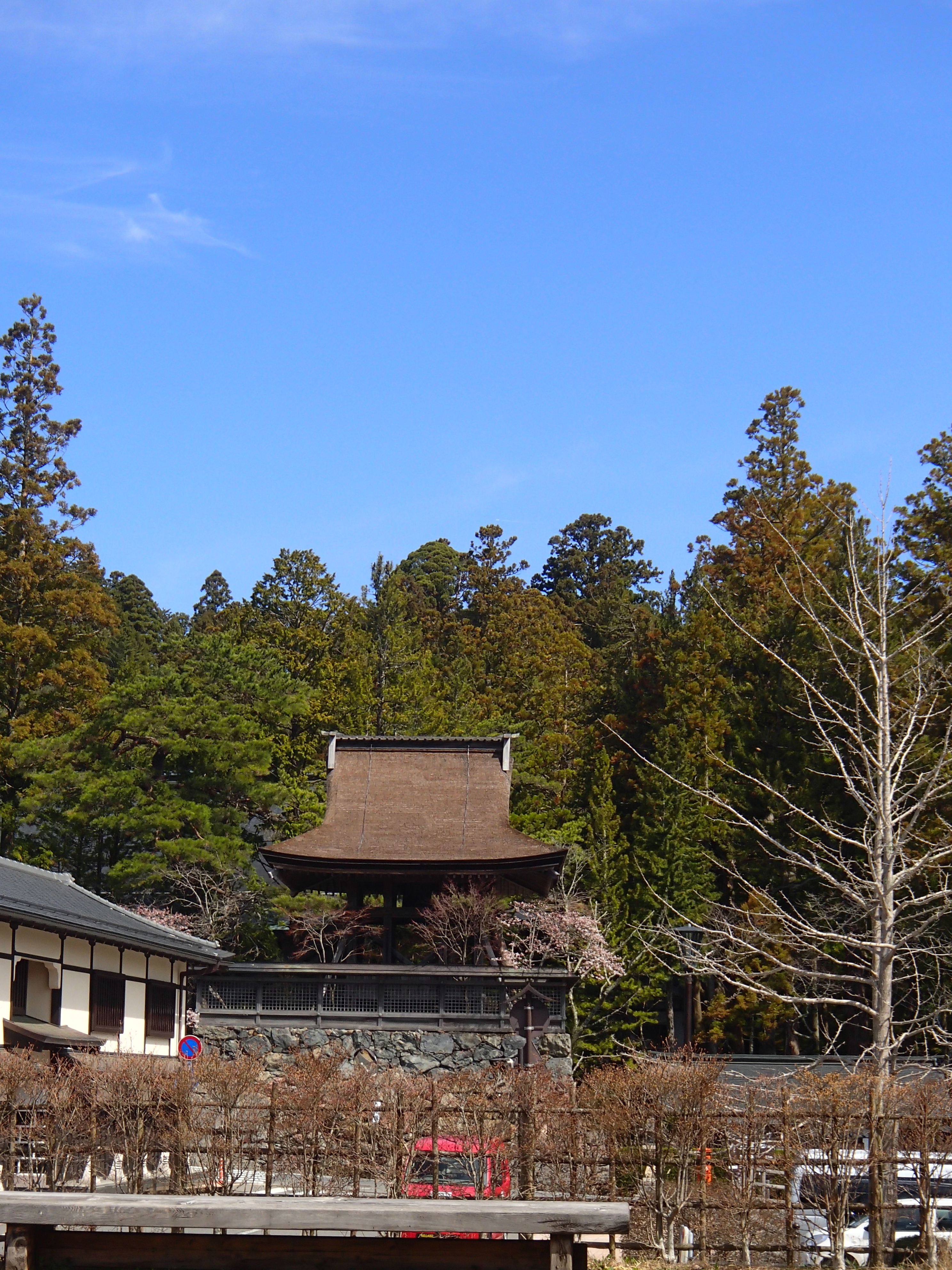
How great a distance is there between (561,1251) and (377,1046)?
17906 millimetres

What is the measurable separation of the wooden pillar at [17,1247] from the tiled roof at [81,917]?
460 inches

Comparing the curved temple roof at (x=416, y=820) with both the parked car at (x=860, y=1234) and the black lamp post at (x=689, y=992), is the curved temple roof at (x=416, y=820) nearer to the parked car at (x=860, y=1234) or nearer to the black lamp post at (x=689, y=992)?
the black lamp post at (x=689, y=992)

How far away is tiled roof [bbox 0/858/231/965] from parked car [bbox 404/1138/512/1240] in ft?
25.2

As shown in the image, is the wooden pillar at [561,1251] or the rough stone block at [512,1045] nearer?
the wooden pillar at [561,1251]

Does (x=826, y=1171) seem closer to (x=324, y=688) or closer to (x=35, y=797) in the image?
(x=35, y=797)

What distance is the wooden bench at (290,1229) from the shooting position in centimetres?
736

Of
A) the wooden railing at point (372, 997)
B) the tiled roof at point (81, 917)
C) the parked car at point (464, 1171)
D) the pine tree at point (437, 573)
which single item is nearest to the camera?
the parked car at point (464, 1171)

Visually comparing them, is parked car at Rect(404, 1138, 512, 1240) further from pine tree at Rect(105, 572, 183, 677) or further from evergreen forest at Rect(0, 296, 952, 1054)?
pine tree at Rect(105, 572, 183, 677)

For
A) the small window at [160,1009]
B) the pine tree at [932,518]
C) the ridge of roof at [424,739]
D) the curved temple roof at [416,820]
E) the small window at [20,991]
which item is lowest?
the small window at [160,1009]

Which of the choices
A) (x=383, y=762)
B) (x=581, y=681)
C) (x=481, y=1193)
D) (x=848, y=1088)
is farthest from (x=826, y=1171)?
(x=581, y=681)

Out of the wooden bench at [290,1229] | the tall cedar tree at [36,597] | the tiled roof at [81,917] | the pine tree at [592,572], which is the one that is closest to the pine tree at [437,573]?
the pine tree at [592,572]

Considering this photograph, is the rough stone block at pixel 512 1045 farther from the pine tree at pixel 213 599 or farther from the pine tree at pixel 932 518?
the pine tree at pixel 213 599

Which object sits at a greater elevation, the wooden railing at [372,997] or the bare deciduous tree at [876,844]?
the bare deciduous tree at [876,844]

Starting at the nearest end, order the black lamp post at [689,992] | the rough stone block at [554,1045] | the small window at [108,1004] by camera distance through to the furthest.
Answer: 1. the small window at [108,1004]
2. the rough stone block at [554,1045]
3. the black lamp post at [689,992]
